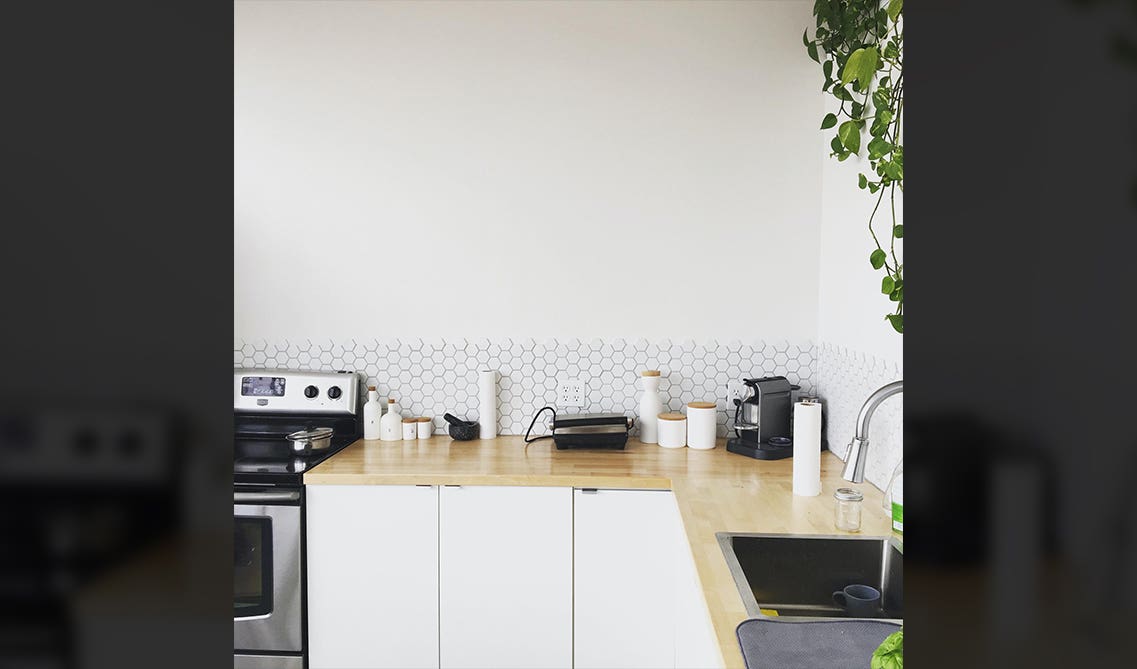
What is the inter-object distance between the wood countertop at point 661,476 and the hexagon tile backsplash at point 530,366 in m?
0.17

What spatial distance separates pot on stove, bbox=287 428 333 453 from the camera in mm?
2607

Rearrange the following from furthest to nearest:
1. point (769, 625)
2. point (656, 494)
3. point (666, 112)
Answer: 1. point (666, 112)
2. point (656, 494)
3. point (769, 625)

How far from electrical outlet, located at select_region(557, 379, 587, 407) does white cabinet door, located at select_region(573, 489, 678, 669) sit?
635 mm

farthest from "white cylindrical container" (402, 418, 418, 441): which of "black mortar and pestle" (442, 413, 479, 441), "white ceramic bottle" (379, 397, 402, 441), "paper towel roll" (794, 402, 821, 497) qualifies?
"paper towel roll" (794, 402, 821, 497)

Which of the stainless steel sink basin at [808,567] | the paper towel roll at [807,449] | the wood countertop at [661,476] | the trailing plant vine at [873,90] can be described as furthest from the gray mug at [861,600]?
the trailing plant vine at [873,90]

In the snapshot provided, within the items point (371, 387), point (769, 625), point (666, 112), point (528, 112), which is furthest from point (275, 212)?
point (769, 625)

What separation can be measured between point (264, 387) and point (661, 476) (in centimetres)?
155

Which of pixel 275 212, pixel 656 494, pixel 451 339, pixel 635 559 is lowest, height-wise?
pixel 635 559
